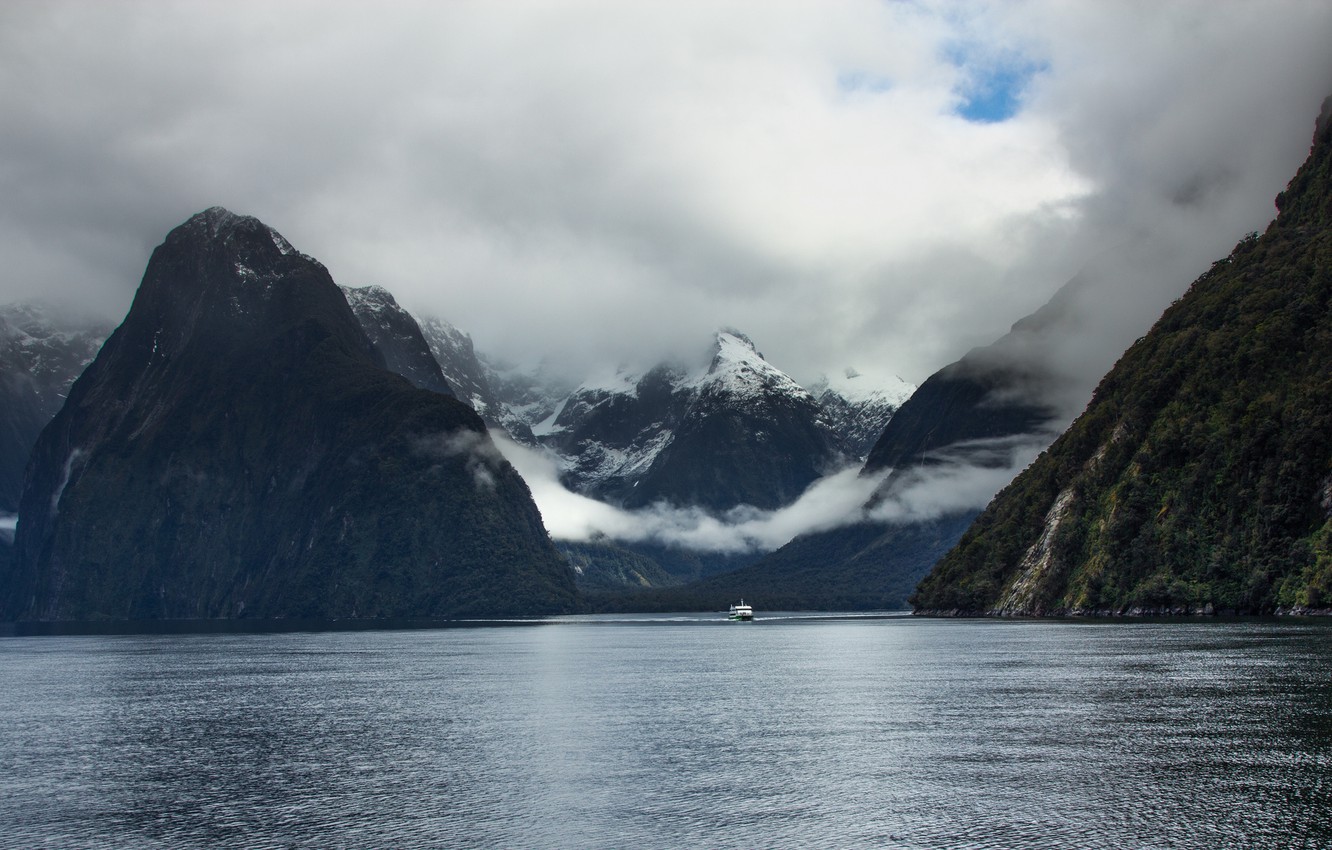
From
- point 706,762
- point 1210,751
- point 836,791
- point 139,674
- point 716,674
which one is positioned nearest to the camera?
A: point 836,791

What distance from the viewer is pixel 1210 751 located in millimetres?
67062

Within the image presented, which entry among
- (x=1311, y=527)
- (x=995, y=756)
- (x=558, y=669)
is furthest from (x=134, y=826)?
(x=1311, y=527)

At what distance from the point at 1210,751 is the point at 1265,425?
14250cm

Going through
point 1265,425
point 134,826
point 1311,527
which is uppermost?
point 1265,425

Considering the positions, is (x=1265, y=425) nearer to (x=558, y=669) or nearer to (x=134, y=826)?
(x=558, y=669)

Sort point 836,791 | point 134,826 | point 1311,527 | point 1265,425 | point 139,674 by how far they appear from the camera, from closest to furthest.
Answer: point 134,826 → point 836,791 → point 139,674 → point 1311,527 → point 1265,425

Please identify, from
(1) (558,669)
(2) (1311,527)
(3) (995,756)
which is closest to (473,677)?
(1) (558,669)

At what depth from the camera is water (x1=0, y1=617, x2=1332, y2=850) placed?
54594 millimetres

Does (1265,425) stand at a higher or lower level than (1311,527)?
higher

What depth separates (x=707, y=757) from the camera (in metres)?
73.9

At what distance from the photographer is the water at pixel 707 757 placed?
54.6 m

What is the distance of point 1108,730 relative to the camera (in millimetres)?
76500

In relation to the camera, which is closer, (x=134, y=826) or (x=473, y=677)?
(x=134, y=826)

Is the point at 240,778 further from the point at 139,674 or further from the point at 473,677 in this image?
the point at 139,674
